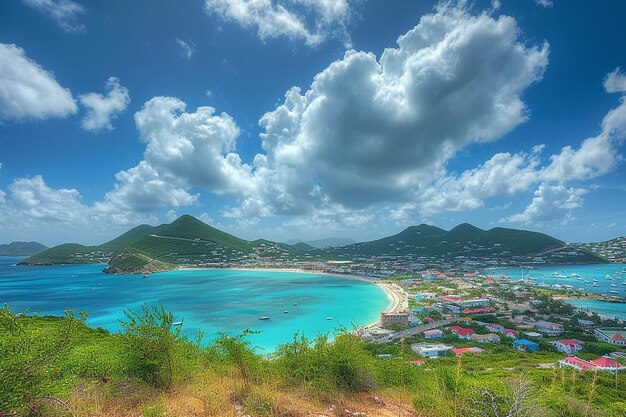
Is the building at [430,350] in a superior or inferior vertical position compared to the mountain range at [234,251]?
inferior

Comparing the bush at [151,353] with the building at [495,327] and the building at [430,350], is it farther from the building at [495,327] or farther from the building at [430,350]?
the building at [495,327]

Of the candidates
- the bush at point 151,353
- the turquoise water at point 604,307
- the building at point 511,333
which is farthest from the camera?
the turquoise water at point 604,307

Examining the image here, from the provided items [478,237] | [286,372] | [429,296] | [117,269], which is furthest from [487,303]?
[478,237]

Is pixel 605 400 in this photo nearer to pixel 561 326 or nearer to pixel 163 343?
pixel 163 343

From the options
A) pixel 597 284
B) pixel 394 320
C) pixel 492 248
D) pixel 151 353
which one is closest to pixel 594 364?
pixel 394 320

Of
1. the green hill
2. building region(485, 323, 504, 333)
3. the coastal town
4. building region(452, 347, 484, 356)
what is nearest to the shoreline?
the coastal town

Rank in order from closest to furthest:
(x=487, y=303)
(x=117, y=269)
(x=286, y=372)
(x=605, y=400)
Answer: (x=286, y=372), (x=605, y=400), (x=487, y=303), (x=117, y=269)

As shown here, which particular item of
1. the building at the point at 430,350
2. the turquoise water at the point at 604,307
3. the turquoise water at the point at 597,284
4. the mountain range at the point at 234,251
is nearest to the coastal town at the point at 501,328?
the building at the point at 430,350

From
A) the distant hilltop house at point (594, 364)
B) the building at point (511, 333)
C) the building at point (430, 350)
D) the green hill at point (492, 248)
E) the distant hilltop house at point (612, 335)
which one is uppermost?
the green hill at point (492, 248)
